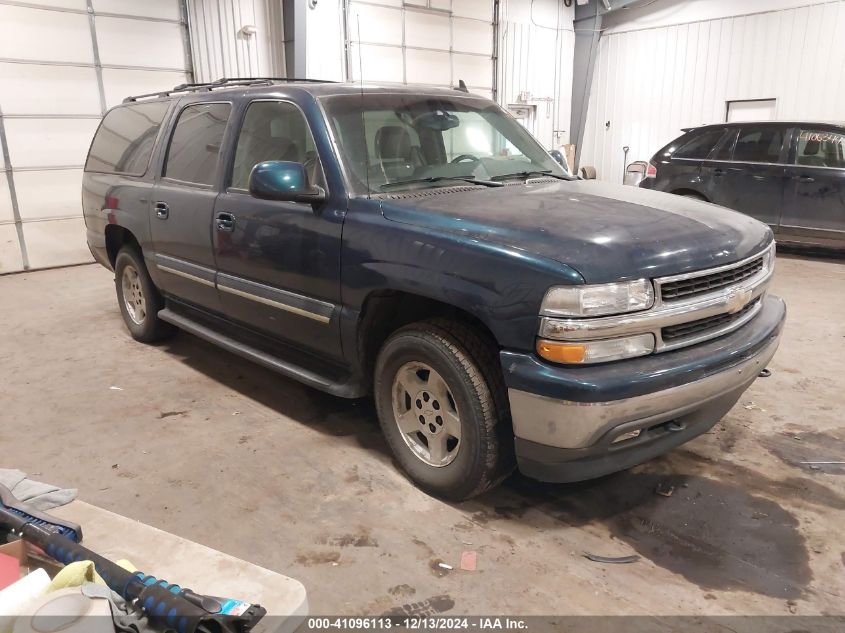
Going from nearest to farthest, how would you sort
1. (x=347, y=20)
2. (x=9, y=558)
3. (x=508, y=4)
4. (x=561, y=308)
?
(x=9, y=558) < (x=561, y=308) < (x=347, y=20) < (x=508, y=4)

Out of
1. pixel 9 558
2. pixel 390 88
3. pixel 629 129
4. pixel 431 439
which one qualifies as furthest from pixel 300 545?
pixel 629 129

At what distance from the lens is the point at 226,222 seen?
11.7 feet

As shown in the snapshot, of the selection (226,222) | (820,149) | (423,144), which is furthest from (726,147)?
(226,222)

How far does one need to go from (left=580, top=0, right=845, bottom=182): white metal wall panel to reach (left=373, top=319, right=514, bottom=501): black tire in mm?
10909

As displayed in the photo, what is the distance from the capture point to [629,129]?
532 inches

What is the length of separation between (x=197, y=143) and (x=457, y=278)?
7.87 feet

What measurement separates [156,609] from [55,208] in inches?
360

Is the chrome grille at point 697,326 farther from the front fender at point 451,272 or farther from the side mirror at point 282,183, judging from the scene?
the side mirror at point 282,183

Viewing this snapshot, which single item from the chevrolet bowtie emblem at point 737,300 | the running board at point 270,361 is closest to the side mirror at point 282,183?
the running board at point 270,361

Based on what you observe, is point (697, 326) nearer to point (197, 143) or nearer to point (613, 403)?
point (613, 403)

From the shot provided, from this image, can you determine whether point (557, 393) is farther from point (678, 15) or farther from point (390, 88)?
point (678, 15)

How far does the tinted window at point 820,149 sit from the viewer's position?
7391 millimetres

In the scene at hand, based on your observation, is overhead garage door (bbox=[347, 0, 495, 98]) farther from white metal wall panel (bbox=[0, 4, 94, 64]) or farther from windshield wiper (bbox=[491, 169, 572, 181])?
windshield wiper (bbox=[491, 169, 572, 181])

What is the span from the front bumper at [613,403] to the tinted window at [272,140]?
1.54 meters
